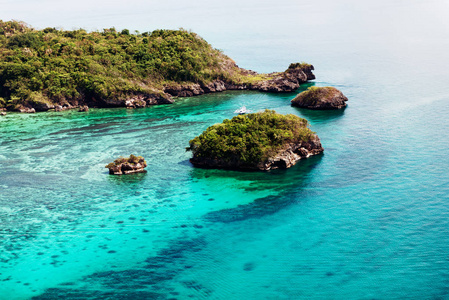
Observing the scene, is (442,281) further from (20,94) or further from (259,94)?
(20,94)

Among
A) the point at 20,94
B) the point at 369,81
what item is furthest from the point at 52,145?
the point at 369,81

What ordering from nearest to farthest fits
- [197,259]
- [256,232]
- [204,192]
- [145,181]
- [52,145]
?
[197,259] < [256,232] < [204,192] < [145,181] < [52,145]

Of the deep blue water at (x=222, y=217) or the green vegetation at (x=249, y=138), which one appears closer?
the deep blue water at (x=222, y=217)

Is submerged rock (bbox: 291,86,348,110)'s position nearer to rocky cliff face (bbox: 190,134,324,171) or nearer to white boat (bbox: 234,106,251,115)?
white boat (bbox: 234,106,251,115)

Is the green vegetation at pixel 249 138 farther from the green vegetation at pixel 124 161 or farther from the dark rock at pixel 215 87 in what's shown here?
the dark rock at pixel 215 87

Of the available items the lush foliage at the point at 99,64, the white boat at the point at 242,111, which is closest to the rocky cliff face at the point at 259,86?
the lush foliage at the point at 99,64

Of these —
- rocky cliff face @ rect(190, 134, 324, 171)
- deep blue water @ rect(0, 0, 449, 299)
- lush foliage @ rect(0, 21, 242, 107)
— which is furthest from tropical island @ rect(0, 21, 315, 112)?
rocky cliff face @ rect(190, 134, 324, 171)
